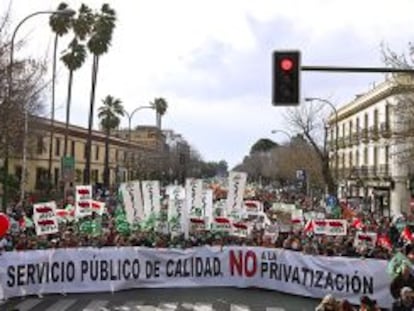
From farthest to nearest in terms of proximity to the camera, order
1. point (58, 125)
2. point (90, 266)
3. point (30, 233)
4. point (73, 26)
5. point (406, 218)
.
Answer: point (58, 125) < point (73, 26) < point (406, 218) < point (30, 233) < point (90, 266)

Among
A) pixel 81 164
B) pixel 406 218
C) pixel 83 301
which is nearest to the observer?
pixel 83 301

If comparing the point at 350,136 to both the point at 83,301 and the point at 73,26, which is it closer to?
the point at 73,26

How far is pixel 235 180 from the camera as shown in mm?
24094

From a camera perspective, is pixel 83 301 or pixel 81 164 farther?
pixel 81 164

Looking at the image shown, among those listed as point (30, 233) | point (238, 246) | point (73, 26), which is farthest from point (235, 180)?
point (73, 26)

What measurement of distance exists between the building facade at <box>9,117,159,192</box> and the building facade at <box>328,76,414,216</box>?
61.6ft

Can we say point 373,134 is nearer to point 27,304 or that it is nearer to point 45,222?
point 45,222

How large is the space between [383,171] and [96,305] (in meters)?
47.7

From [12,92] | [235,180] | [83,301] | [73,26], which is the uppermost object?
[73,26]

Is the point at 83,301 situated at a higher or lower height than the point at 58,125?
lower

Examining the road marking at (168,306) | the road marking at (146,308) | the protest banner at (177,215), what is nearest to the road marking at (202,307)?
the road marking at (168,306)

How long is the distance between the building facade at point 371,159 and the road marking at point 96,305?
36.6 meters

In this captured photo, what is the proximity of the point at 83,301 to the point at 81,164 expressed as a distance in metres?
62.3

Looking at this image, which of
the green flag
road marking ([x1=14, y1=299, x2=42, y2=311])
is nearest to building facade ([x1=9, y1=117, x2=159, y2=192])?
road marking ([x1=14, y1=299, x2=42, y2=311])
